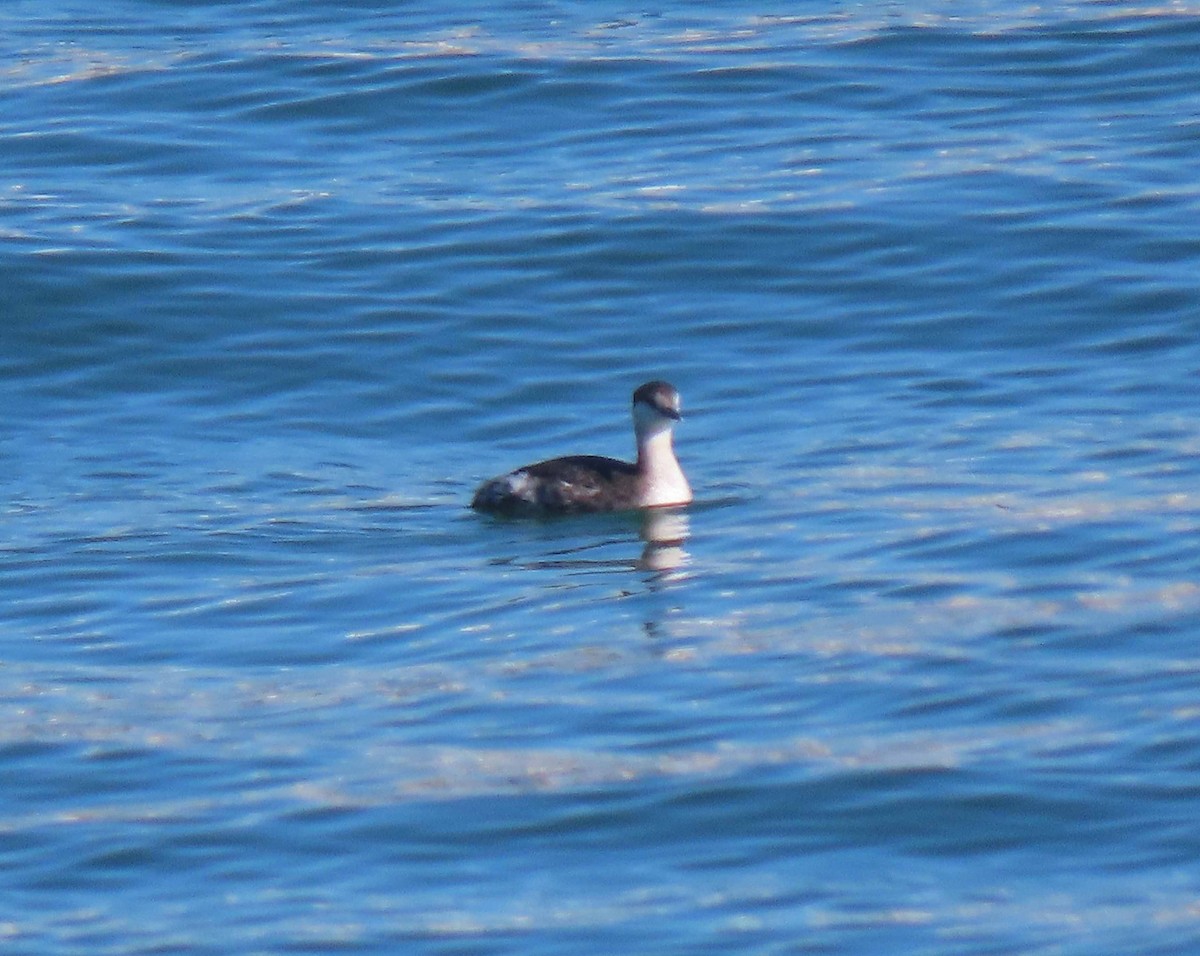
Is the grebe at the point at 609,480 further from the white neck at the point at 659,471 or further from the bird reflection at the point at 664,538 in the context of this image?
the bird reflection at the point at 664,538

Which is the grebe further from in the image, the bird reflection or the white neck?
the bird reflection

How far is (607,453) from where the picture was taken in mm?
15703

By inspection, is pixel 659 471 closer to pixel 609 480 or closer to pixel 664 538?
pixel 609 480

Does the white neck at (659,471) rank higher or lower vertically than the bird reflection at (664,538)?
higher

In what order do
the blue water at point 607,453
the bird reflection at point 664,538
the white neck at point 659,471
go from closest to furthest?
the blue water at point 607,453 → the bird reflection at point 664,538 → the white neck at point 659,471

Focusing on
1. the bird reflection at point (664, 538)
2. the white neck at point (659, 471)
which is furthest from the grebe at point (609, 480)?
the bird reflection at point (664, 538)

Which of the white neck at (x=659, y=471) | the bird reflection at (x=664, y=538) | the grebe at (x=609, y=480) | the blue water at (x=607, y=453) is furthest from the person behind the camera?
the white neck at (x=659, y=471)

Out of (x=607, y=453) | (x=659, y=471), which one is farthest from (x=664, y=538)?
(x=607, y=453)

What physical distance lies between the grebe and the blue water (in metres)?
0.16

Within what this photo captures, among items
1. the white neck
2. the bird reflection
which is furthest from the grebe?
the bird reflection

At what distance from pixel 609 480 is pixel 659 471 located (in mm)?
275

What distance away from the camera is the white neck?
14000 millimetres

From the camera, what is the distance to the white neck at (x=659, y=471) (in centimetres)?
1400

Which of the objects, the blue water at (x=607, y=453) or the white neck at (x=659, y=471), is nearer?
the blue water at (x=607, y=453)
